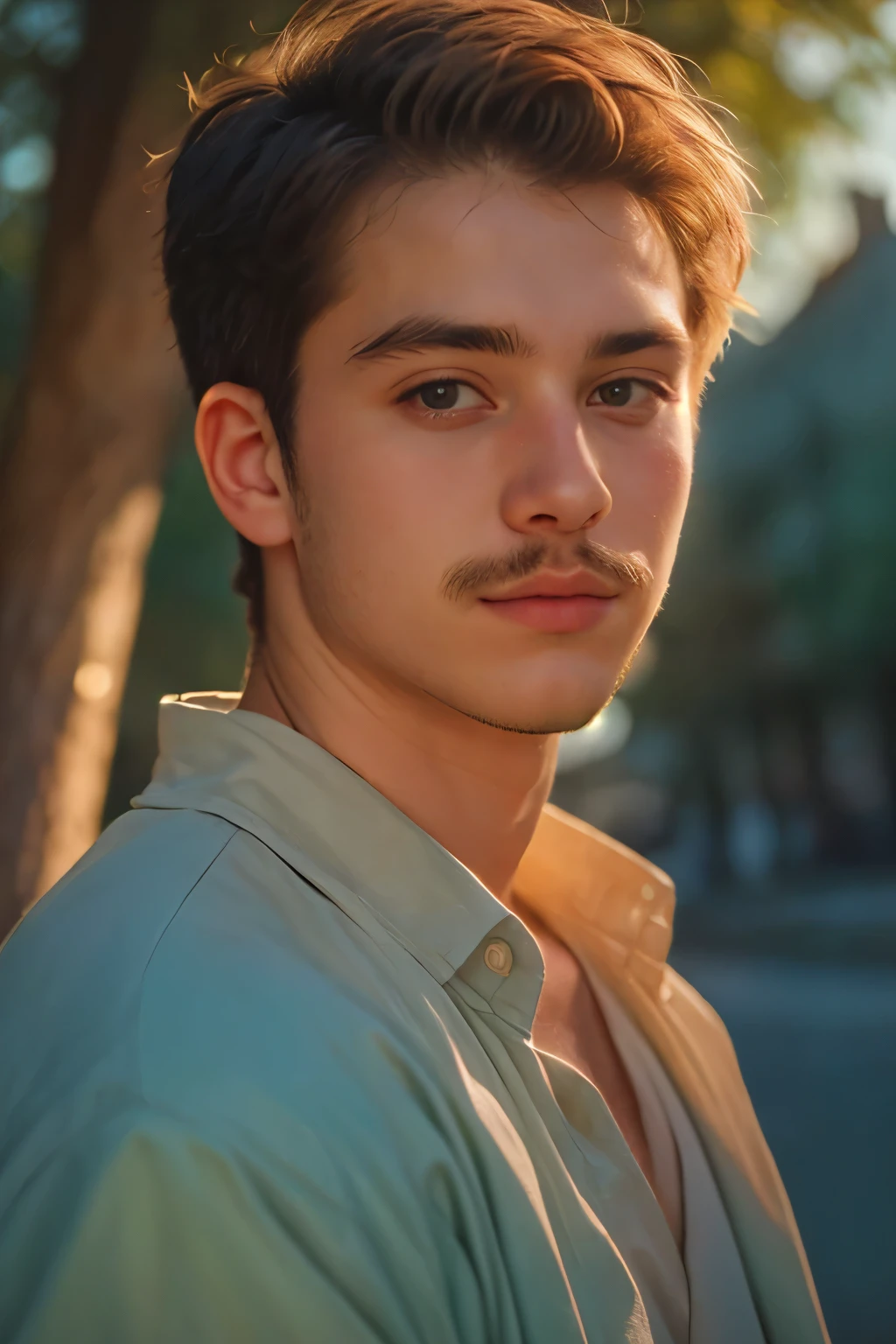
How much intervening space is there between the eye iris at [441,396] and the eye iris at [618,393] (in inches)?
8.8

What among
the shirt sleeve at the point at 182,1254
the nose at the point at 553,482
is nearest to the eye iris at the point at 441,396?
the nose at the point at 553,482

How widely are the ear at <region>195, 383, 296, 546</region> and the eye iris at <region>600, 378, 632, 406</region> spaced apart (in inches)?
18.7

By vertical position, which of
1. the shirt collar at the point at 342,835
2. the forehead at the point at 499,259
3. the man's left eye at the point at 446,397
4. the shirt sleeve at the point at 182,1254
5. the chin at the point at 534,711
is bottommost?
the shirt sleeve at the point at 182,1254

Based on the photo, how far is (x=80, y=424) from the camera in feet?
13.6

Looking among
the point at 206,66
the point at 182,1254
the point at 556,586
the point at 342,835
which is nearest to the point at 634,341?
the point at 556,586

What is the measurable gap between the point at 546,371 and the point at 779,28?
12.9 feet

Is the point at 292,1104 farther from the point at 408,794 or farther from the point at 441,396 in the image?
the point at 441,396

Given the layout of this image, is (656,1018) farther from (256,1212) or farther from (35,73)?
(35,73)

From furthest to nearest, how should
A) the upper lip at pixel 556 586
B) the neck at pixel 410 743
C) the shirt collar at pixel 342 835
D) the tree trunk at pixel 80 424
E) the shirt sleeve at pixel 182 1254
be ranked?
the tree trunk at pixel 80 424, the neck at pixel 410 743, the upper lip at pixel 556 586, the shirt collar at pixel 342 835, the shirt sleeve at pixel 182 1254

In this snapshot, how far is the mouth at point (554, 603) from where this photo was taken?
1640 mm

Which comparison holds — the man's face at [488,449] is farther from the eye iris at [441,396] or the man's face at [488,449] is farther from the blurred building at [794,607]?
the blurred building at [794,607]

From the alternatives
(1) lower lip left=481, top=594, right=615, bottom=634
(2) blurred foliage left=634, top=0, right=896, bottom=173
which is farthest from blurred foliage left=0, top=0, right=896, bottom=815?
(1) lower lip left=481, top=594, right=615, bottom=634

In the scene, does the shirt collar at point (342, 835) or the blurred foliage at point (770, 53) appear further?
the blurred foliage at point (770, 53)

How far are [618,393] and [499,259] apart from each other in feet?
0.84
